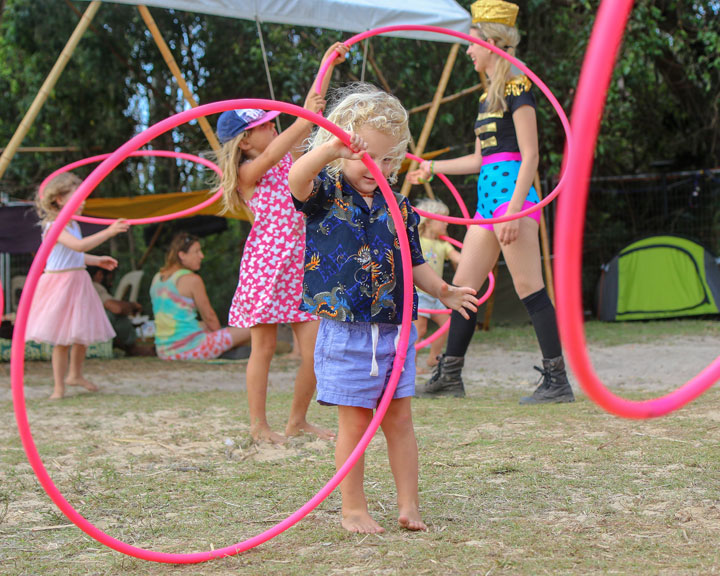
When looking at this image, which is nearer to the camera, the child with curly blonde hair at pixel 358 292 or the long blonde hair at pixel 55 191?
the child with curly blonde hair at pixel 358 292

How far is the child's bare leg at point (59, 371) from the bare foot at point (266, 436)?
234cm

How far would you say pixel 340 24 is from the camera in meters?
6.60

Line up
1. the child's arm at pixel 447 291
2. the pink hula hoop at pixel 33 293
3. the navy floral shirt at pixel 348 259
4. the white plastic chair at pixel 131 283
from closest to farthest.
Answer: the pink hula hoop at pixel 33 293, the navy floral shirt at pixel 348 259, the child's arm at pixel 447 291, the white plastic chair at pixel 131 283

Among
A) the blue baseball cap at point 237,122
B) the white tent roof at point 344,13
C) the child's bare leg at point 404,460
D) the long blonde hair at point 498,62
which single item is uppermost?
the white tent roof at point 344,13

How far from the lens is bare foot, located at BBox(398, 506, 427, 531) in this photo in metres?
2.48

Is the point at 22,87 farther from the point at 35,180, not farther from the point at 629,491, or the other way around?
the point at 629,491

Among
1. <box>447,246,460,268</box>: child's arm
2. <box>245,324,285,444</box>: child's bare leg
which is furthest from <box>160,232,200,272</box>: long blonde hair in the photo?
<box>245,324,285,444</box>: child's bare leg

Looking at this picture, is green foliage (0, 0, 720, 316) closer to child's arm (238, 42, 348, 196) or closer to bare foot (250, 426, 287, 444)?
child's arm (238, 42, 348, 196)

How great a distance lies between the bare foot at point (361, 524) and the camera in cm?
249

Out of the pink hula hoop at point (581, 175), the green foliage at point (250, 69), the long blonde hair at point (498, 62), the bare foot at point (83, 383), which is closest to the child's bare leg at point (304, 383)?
the long blonde hair at point (498, 62)

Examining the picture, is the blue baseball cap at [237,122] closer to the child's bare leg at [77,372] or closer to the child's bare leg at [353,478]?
the child's bare leg at [353,478]

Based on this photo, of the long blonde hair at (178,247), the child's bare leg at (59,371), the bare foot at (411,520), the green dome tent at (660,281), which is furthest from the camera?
the green dome tent at (660,281)

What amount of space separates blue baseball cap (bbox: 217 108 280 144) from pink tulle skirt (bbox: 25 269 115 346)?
2.67m

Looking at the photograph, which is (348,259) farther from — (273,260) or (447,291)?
(273,260)
